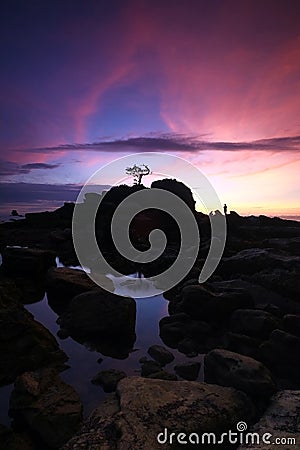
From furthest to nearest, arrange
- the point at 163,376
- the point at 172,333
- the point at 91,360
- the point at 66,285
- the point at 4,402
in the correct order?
the point at 66,285
the point at 172,333
the point at 91,360
the point at 163,376
the point at 4,402

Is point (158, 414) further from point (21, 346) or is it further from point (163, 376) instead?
point (21, 346)

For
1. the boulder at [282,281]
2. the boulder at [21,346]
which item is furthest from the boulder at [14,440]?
the boulder at [282,281]

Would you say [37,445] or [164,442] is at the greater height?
[164,442]

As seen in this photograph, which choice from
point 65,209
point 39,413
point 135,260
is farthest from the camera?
point 65,209

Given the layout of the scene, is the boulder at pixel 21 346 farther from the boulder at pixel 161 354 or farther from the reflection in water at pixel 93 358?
the boulder at pixel 161 354

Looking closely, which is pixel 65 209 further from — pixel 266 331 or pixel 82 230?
pixel 266 331

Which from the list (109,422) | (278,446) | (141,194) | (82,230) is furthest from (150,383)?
(141,194)

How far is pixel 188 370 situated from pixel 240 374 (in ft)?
5.96

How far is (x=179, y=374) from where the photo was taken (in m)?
7.30

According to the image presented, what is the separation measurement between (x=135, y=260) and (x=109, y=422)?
24.0 metres

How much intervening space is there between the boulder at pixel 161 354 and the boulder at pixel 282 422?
3.17 meters

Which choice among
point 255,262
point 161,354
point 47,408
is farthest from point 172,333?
point 255,262

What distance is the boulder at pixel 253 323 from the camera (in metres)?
8.54

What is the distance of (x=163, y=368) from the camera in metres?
7.64
